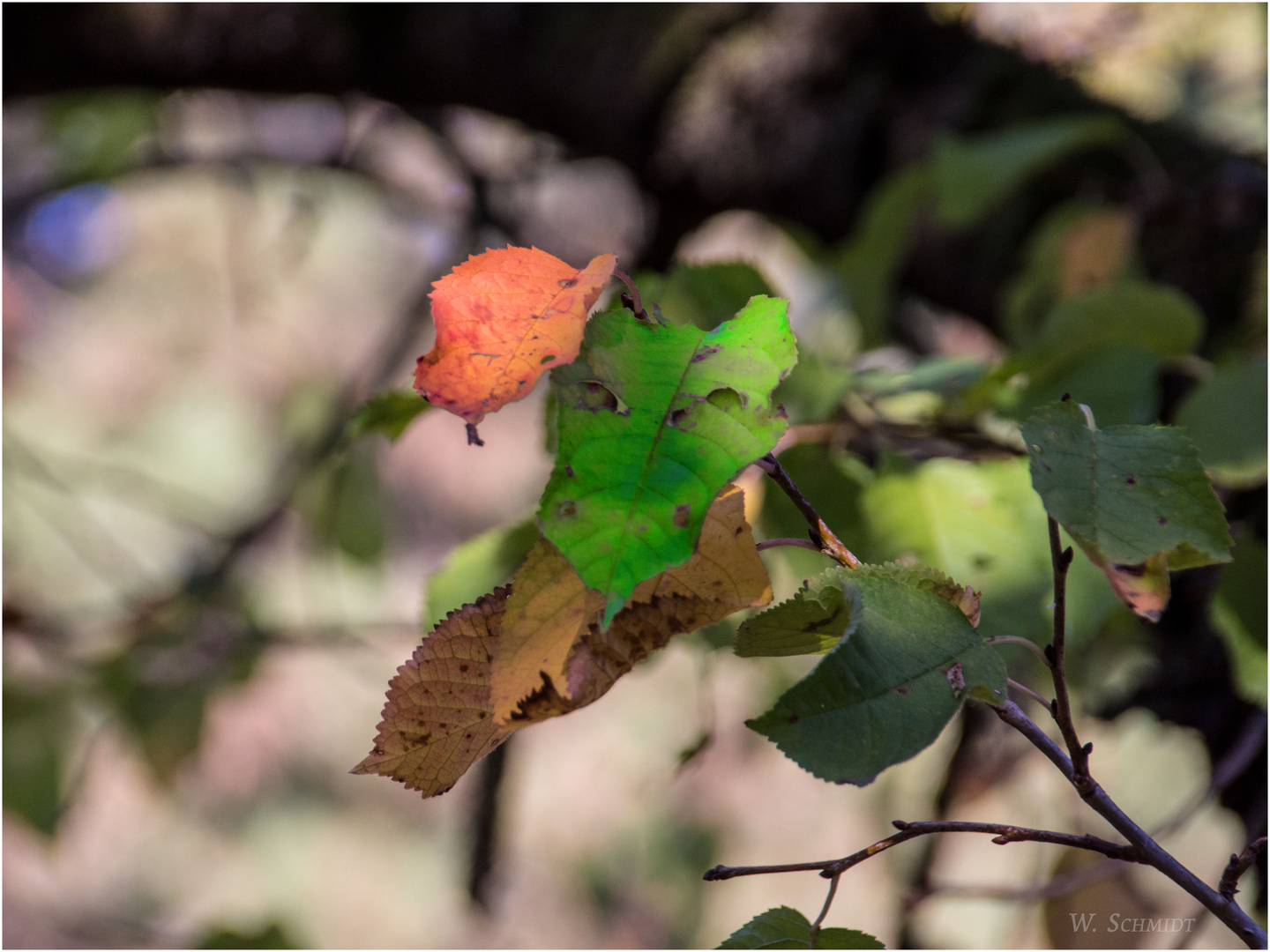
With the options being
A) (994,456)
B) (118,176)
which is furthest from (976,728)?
(118,176)

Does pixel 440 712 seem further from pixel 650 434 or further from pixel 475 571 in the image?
pixel 475 571

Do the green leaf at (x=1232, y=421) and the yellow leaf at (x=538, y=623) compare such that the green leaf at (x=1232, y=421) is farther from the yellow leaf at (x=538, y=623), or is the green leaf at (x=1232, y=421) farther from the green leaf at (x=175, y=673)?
the green leaf at (x=175, y=673)

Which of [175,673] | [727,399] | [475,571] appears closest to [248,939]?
[475,571]

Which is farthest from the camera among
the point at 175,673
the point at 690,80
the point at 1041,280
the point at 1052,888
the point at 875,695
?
the point at 175,673

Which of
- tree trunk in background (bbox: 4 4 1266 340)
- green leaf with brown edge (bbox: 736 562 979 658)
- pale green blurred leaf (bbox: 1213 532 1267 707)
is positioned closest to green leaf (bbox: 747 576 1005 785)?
green leaf with brown edge (bbox: 736 562 979 658)

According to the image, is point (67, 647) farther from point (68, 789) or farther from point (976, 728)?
point (976, 728)

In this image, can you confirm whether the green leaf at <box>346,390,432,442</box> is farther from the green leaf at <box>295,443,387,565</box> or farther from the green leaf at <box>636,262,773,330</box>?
the green leaf at <box>295,443,387,565</box>
